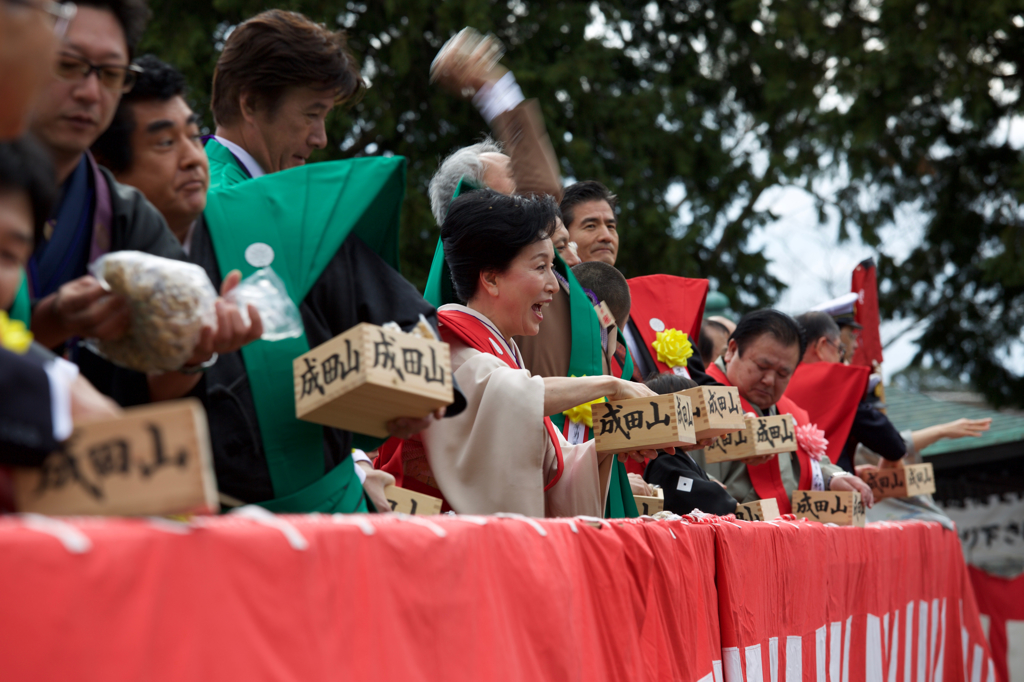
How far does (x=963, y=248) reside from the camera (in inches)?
429

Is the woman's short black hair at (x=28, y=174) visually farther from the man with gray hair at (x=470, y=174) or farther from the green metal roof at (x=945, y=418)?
the green metal roof at (x=945, y=418)

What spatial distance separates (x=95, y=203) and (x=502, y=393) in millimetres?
1121

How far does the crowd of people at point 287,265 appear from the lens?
1.21 metres

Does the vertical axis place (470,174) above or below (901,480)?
above

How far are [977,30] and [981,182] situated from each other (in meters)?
2.05

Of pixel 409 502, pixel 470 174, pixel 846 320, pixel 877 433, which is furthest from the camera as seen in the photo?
pixel 846 320

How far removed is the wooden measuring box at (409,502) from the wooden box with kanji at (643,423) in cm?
56

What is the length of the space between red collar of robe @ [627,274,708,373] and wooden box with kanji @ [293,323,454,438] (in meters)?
2.59

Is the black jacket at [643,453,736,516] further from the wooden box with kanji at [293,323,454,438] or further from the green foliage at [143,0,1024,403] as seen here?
the green foliage at [143,0,1024,403]

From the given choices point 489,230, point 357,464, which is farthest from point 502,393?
point 489,230

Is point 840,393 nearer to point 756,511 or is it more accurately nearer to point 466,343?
point 756,511

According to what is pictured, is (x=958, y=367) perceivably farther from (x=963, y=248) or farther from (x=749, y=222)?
(x=749, y=222)

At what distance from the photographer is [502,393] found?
2.53 m

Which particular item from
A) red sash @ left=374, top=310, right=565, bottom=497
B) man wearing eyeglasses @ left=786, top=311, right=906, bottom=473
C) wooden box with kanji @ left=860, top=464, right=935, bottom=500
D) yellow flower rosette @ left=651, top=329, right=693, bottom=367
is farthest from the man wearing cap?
red sash @ left=374, top=310, right=565, bottom=497
